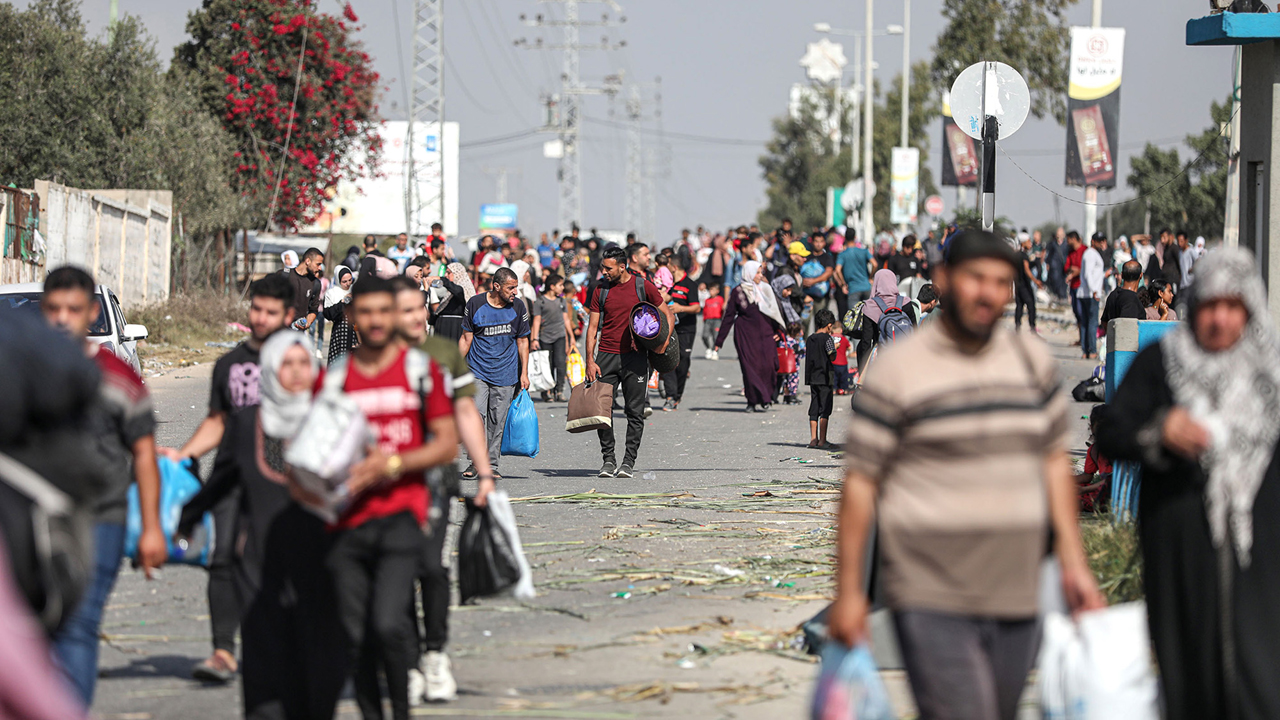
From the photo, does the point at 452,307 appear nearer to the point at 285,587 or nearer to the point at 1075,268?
the point at 285,587

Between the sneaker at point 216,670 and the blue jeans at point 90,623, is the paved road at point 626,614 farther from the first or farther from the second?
the blue jeans at point 90,623

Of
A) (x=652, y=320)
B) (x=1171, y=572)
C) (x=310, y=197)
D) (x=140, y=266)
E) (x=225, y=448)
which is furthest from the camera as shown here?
(x=310, y=197)

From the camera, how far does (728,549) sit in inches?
366

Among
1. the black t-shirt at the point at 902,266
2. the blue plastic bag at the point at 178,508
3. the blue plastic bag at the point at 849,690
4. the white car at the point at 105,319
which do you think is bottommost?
the blue plastic bag at the point at 849,690

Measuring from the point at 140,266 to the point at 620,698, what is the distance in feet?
82.7

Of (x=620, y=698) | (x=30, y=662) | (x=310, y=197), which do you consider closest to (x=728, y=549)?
(x=620, y=698)

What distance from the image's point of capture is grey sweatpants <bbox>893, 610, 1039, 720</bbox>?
4.07m

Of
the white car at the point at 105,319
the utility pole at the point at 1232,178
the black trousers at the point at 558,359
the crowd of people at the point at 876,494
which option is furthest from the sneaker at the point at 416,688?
the black trousers at the point at 558,359

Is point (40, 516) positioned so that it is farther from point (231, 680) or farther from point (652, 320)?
point (652, 320)

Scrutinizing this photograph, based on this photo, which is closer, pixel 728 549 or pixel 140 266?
pixel 728 549

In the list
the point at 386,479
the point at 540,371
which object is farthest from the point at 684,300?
the point at 386,479

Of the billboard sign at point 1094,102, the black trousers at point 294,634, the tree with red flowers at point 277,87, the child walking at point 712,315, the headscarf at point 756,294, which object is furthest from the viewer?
the tree with red flowers at point 277,87

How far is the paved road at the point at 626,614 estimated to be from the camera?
6.20m

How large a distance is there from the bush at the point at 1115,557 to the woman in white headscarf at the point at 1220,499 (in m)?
2.07
